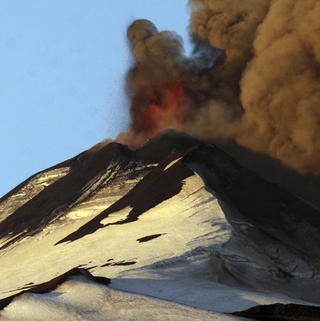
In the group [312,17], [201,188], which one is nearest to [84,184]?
[201,188]

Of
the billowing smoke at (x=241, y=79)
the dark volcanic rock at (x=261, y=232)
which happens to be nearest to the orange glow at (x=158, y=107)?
the billowing smoke at (x=241, y=79)

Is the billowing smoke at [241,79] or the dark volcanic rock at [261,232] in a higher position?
the billowing smoke at [241,79]

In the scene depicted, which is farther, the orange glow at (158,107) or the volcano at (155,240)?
the orange glow at (158,107)

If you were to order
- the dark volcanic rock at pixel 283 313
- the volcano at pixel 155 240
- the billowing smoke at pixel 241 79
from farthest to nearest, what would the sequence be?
1. the billowing smoke at pixel 241 79
2. the volcano at pixel 155 240
3. the dark volcanic rock at pixel 283 313

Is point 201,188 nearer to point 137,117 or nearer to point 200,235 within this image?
point 200,235

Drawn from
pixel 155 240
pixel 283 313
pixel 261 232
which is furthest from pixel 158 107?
pixel 283 313

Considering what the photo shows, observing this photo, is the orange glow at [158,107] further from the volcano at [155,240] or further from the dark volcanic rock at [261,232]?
the dark volcanic rock at [261,232]
